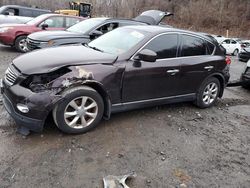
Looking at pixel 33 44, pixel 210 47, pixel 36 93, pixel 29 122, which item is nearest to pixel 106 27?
pixel 33 44

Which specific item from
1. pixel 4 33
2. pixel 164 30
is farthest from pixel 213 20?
pixel 164 30

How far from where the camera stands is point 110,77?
4.32 m

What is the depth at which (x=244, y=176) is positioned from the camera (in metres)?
3.72

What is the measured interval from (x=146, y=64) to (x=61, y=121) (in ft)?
5.59

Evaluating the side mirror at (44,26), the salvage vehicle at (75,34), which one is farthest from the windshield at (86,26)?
the side mirror at (44,26)

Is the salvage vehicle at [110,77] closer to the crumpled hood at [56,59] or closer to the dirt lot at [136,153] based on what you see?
the crumpled hood at [56,59]

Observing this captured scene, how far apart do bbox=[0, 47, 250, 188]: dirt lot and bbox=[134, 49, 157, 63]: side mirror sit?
3.61ft

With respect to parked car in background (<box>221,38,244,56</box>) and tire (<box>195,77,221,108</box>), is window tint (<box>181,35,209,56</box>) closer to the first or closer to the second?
tire (<box>195,77,221,108</box>)

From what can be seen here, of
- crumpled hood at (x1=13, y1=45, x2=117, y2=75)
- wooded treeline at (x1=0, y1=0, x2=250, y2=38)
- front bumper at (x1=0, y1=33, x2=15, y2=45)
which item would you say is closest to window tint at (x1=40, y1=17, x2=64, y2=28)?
front bumper at (x1=0, y1=33, x2=15, y2=45)

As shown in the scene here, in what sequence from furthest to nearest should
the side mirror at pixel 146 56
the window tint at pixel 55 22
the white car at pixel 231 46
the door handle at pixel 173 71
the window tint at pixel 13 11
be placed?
the white car at pixel 231 46
the window tint at pixel 13 11
the window tint at pixel 55 22
the door handle at pixel 173 71
the side mirror at pixel 146 56

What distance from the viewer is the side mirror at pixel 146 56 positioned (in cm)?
453

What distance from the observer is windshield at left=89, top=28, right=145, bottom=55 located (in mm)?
4836

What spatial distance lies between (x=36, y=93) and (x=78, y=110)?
67 centimetres

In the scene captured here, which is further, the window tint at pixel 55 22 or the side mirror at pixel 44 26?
the window tint at pixel 55 22
